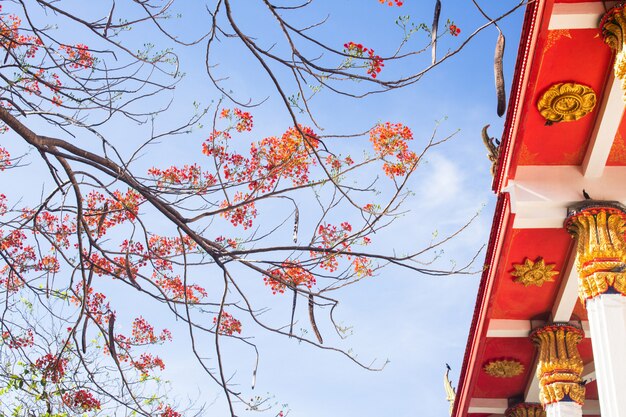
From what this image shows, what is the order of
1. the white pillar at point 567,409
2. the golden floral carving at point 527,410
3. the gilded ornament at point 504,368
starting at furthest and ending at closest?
1. the golden floral carving at point 527,410
2. the gilded ornament at point 504,368
3. the white pillar at point 567,409

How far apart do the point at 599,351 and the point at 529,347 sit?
369 centimetres

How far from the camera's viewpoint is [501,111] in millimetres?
3967

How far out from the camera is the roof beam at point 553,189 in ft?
24.8

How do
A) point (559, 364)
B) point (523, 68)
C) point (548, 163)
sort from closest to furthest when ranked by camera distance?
point (523, 68), point (548, 163), point (559, 364)

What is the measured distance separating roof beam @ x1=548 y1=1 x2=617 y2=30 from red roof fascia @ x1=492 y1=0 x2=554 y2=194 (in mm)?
151

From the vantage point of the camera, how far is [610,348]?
672cm

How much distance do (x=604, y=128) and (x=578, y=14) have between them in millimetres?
1417

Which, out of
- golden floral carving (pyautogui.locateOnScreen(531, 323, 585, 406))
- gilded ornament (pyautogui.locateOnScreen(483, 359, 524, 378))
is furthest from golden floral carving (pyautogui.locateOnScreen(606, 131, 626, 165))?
gilded ornament (pyautogui.locateOnScreen(483, 359, 524, 378))

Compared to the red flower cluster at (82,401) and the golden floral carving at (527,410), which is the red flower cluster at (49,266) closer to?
the red flower cluster at (82,401)

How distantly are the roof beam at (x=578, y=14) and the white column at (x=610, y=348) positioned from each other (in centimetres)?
249

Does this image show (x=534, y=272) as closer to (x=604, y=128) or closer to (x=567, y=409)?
(x=567, y=409)

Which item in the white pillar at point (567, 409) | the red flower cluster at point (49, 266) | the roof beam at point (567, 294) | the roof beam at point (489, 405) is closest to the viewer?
the red flower cluster at point (49, 266)

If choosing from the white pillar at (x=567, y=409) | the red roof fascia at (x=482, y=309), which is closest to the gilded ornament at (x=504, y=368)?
the red roof fascia at (x=482, y=309)

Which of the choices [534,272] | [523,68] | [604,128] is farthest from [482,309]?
[523,68]
